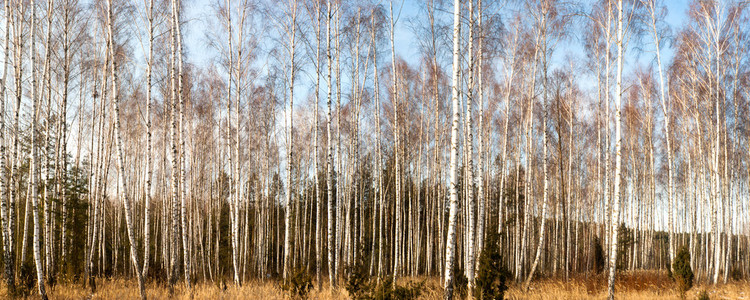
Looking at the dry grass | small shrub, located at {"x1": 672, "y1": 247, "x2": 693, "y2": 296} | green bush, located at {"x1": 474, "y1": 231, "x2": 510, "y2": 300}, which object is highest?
green bush, located at {"x1": 474, "y1": 231, "x2": 510, "y2": 300}

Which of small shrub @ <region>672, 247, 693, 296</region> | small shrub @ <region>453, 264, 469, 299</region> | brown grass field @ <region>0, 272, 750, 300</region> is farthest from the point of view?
small shrub @ <region>672, 247, 693, 296</region>

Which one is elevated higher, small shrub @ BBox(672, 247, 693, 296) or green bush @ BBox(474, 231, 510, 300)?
green bush @ BBox(474, 231, 510, 300)

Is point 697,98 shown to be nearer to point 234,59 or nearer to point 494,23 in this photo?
point 494,23

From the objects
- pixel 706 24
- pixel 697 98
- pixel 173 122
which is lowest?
pixel 173 122

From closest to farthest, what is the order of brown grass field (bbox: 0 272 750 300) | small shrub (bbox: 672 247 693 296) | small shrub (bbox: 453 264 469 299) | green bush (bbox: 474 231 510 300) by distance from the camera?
1. green bush (bbox: 474 231 510 300)
2. small shrub (bbox: 453 264 469 299)
3. brown grass field (bbox: 0 272 750 300)
4. small shrub (bbox: 672 247 693 296)

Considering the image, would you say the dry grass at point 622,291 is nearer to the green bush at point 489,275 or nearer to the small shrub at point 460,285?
the small shrub at point 460,285

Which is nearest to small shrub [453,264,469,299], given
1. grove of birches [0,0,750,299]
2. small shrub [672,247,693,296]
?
grove of birches [0,0,750,299]

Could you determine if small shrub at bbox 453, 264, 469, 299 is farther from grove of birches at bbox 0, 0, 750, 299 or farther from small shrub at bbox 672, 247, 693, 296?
small shrub at bbox 672, 247, 693, 296

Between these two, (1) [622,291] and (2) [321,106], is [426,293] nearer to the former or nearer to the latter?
(1) [622,291]

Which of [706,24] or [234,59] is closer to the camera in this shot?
[234,59]

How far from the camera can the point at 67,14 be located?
342 inches

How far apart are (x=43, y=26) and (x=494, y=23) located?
10.5 metres

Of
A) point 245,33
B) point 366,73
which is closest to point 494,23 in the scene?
point 366,73

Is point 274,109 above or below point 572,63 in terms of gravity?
below
